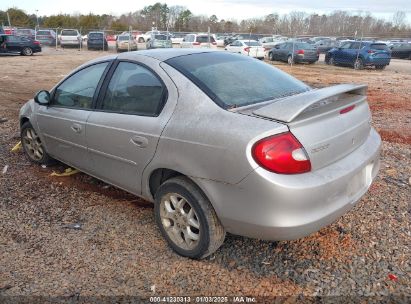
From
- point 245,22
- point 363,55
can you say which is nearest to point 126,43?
point 363,55

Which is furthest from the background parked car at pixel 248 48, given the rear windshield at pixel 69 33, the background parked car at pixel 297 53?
the rear windshield at pixel 69 33

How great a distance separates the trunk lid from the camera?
2562 millimetres

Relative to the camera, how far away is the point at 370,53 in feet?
69.5

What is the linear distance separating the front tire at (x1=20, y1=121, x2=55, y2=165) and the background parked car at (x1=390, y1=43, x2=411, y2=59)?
3179 centimetres

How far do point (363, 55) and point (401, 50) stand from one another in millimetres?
11911

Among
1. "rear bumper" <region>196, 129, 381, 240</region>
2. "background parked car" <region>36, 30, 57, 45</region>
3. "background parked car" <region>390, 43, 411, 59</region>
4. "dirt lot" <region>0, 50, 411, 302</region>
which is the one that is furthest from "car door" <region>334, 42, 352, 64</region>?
"background parked car" <region>36, 30, 57, 45</region>

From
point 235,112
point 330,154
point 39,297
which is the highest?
point 235,112

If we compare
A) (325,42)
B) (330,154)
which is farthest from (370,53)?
(330,154)

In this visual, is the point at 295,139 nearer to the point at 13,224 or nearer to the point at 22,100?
the point at 13,224

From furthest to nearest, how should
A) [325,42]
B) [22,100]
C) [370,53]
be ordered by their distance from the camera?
[325,42] → [370,53] → [22,100]

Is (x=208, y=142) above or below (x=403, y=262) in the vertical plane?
above

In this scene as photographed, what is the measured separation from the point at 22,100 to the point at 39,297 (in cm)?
841

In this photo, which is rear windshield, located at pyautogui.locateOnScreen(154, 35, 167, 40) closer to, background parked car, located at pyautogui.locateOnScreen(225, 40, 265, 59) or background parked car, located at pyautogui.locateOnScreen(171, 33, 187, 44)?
background parked car, located at pyautogui.locateOnScreen(225, 40, 265, 59)

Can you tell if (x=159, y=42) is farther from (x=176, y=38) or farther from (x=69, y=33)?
(x=176, y=38)
